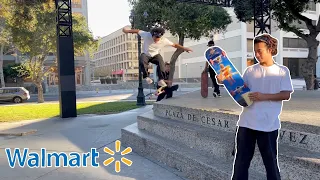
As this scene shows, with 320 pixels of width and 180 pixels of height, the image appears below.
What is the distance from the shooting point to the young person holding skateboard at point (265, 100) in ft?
8.68

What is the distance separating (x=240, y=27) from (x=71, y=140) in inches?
1838

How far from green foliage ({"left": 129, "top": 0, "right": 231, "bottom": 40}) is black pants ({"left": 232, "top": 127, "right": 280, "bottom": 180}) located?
55.9 ft

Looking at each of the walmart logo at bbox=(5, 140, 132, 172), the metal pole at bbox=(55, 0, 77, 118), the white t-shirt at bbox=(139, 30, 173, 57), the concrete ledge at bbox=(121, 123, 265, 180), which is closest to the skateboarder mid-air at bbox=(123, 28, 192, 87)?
the white t-shirt at bbox=(139, 30, 173, 57)

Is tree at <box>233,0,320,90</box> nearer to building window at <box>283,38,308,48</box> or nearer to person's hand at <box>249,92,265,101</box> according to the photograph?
person's hand at <box>249,92,265,101</box>

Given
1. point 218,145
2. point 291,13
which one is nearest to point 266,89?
point 218,145

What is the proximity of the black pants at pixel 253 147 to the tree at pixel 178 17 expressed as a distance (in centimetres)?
1626

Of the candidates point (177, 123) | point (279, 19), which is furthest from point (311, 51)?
point (177, 123)

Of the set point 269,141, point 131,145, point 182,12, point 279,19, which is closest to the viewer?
point 269,141

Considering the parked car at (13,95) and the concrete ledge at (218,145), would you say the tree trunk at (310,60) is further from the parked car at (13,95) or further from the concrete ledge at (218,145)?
the parked car at (13,95)

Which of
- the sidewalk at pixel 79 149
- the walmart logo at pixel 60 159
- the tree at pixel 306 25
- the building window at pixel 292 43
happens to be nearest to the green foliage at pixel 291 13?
the tree at pixel 306 25

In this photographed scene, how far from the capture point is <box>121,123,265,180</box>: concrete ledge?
12.7ft

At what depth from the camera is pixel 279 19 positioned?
1367 centimetres

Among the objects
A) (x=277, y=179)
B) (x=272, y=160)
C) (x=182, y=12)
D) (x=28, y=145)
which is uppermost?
(x=182, y=12)

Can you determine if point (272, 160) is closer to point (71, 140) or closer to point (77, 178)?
point (77, 178)
